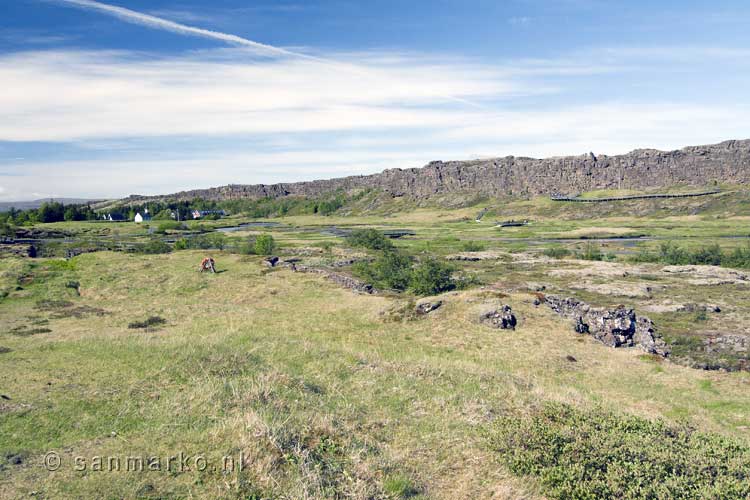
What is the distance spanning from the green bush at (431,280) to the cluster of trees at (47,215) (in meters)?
124

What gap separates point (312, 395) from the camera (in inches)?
583

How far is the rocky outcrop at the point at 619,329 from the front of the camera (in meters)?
29.4

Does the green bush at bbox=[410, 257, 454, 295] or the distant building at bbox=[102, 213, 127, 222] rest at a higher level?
the distant building at bbox=[102, 213, 127, 222]

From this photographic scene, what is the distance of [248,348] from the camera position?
21.0 meters

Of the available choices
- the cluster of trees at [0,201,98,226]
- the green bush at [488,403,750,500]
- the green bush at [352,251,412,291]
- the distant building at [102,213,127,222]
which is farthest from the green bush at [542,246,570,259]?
the distant building at [102,213,127,222]

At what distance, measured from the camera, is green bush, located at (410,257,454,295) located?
4275 centimetres

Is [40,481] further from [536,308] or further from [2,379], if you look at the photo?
[536,308]

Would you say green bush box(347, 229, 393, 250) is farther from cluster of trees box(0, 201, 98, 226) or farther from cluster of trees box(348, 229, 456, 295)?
cluster of trees box(0, 201, 98, 226)

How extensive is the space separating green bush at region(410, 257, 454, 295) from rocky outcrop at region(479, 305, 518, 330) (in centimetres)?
1346

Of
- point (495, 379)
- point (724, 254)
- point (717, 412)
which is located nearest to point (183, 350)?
point (495, 379)

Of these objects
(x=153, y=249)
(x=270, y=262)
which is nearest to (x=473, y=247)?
(x=270, y=262)

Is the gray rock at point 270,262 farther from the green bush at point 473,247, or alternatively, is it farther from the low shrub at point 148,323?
the green bush at point 473,247

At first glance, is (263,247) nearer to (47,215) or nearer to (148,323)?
(148,323)

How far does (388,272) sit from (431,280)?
8.26 meters
